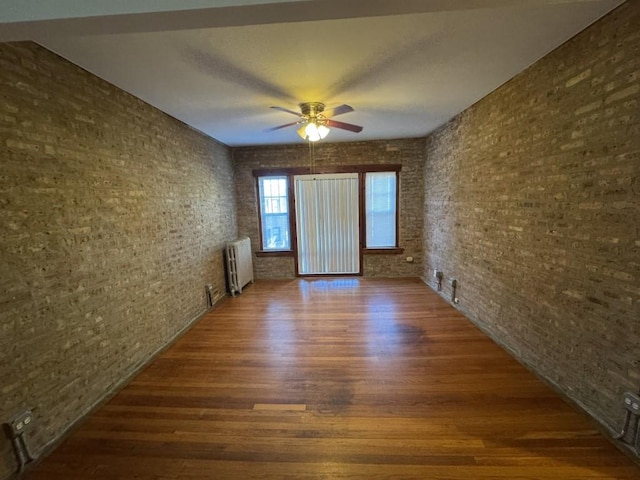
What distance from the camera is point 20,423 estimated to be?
65.2 inches

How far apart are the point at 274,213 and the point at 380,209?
2143 millimetres

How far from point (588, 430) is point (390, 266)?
3825mm

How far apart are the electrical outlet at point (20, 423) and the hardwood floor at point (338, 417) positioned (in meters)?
0.29

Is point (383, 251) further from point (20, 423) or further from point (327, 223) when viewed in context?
point (20, 423)

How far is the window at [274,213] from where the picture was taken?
219 inches

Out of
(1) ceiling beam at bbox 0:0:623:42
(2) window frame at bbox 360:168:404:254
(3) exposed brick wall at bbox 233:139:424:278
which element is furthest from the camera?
(2) window frame at bbox 360:168:404:254

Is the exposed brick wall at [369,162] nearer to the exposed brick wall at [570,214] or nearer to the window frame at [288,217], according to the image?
the window frame at [288,217]

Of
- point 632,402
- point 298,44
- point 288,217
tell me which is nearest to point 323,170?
point 288,217

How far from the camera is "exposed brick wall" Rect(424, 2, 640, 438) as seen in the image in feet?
5.45

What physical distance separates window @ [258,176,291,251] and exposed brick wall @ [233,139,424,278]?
6.5 inches

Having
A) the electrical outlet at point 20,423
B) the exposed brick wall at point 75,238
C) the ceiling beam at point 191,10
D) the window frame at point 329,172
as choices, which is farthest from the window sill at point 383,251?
the electrical outlet at point 20,423

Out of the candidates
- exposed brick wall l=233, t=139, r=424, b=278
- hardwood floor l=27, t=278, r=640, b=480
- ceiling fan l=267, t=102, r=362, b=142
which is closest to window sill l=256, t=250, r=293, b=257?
exposed brick wall l=233, t=139, r=424, b=278

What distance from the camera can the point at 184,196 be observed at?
144 inches

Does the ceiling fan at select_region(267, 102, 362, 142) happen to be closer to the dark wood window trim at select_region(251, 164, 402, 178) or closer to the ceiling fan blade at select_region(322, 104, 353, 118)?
the ceiling fan blade at select_region(322, 104, 353, 118)
